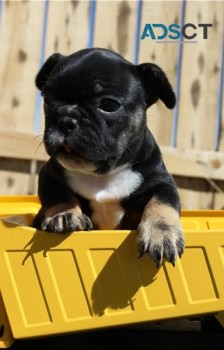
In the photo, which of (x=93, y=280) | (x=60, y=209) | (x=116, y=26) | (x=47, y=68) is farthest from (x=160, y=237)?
(x=116, y=26)

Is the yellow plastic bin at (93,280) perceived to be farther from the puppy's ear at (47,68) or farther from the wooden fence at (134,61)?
the wooden fence at (134,61)

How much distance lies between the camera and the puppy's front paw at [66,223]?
4.13 feet

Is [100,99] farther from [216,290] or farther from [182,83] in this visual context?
[182,83]

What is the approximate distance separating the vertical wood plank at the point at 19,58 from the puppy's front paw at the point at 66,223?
4.39ft

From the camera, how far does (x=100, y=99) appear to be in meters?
1.42

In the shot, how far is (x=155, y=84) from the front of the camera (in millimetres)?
1657

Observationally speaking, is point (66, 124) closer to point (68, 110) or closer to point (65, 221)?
point (68, 110)

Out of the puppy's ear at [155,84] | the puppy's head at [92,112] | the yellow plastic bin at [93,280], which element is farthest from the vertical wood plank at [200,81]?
the yellow plastic bin at [93,280]

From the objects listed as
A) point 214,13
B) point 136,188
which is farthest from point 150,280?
point 214,13

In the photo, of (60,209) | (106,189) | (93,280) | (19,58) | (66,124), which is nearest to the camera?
(93,280)

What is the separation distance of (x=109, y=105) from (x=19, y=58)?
1.35 metres

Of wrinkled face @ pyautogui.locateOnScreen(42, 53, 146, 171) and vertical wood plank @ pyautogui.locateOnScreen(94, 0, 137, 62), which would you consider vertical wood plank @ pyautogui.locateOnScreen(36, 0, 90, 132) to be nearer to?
vertical wood plank @ pyautogui.locateOnScreen(94, 0, 137, 62)

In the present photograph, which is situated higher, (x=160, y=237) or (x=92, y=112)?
(x=92, y=112)

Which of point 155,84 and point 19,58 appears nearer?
point 155,84
